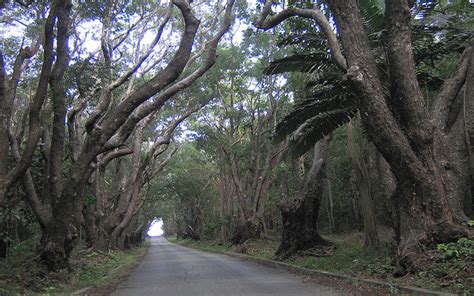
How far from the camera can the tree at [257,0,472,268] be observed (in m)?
8.69

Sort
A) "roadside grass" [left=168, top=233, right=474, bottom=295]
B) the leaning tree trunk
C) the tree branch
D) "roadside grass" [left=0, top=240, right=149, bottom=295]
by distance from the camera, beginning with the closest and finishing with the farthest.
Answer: "roadside grass" [left=168, top=233, right=474, bottom=295]
"roadside grass" [left=0, top=240, right=149, bottom=295]
the tree branch
the leaning tree trunk

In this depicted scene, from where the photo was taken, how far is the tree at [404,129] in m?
8.69

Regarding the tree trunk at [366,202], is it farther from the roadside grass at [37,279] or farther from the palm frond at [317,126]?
the roadside grass at [37,279]

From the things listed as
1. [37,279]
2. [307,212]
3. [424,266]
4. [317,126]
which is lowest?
[37,279]

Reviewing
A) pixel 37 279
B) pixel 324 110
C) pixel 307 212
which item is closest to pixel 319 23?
pixel 324 110

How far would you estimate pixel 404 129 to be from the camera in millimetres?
9281

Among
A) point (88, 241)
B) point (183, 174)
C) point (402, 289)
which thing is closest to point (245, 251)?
point (88, 241)

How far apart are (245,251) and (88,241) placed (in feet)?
27.7

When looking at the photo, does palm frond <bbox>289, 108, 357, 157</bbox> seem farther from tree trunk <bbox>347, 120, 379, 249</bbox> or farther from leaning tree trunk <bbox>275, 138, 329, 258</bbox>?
leaning tree trunk <bbox>275, 138, 329, 258</bbox>

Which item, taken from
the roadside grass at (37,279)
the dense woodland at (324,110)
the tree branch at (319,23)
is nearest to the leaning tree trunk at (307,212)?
the dense woodland at (324,110)

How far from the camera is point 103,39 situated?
1680 cm

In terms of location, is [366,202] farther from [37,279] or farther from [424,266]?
[37,279]

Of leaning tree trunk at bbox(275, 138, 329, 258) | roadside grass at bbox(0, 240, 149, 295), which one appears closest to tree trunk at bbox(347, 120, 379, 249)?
leaning tree trunk at bbox(275, 138, 329, 258)

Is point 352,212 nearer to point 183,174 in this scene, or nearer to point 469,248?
point 183,174
